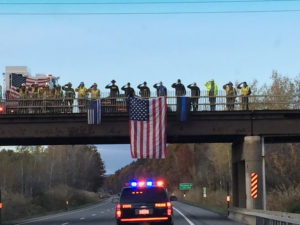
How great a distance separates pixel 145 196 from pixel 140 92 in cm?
1471

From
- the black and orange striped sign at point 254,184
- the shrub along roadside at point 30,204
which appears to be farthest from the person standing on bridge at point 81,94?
the black and orange striped sign at point 254,184

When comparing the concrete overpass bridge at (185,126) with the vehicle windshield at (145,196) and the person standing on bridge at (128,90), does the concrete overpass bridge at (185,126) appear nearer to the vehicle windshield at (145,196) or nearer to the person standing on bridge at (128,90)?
the person standing on bridge at (128,90)

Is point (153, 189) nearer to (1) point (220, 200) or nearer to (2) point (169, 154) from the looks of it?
(1) point (220, 200)

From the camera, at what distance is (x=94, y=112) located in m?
32.3

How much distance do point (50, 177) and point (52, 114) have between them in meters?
57.8

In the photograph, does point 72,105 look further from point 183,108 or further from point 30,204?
point 30,204

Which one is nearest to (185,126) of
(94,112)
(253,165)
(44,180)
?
(253,165)

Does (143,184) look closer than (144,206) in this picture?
No

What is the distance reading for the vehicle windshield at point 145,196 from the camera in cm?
1923

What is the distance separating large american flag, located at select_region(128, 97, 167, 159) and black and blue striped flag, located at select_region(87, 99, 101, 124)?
1905 mm

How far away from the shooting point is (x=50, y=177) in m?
88.8

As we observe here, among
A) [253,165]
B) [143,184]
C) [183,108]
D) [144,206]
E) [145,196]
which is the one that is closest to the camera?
[144,206]

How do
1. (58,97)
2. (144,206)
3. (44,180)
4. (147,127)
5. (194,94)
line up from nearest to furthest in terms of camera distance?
1. (144,206)
2. (147,127)
3. (194,94)
4. (58,97)
5. (44,180)

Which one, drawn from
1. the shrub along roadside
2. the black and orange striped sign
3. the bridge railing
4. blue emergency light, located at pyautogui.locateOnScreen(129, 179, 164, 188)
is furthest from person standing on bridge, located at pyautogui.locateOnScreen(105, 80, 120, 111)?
blue emergency light, located at pyautogui.locateOnScreen(129, 179, 164, 188)
